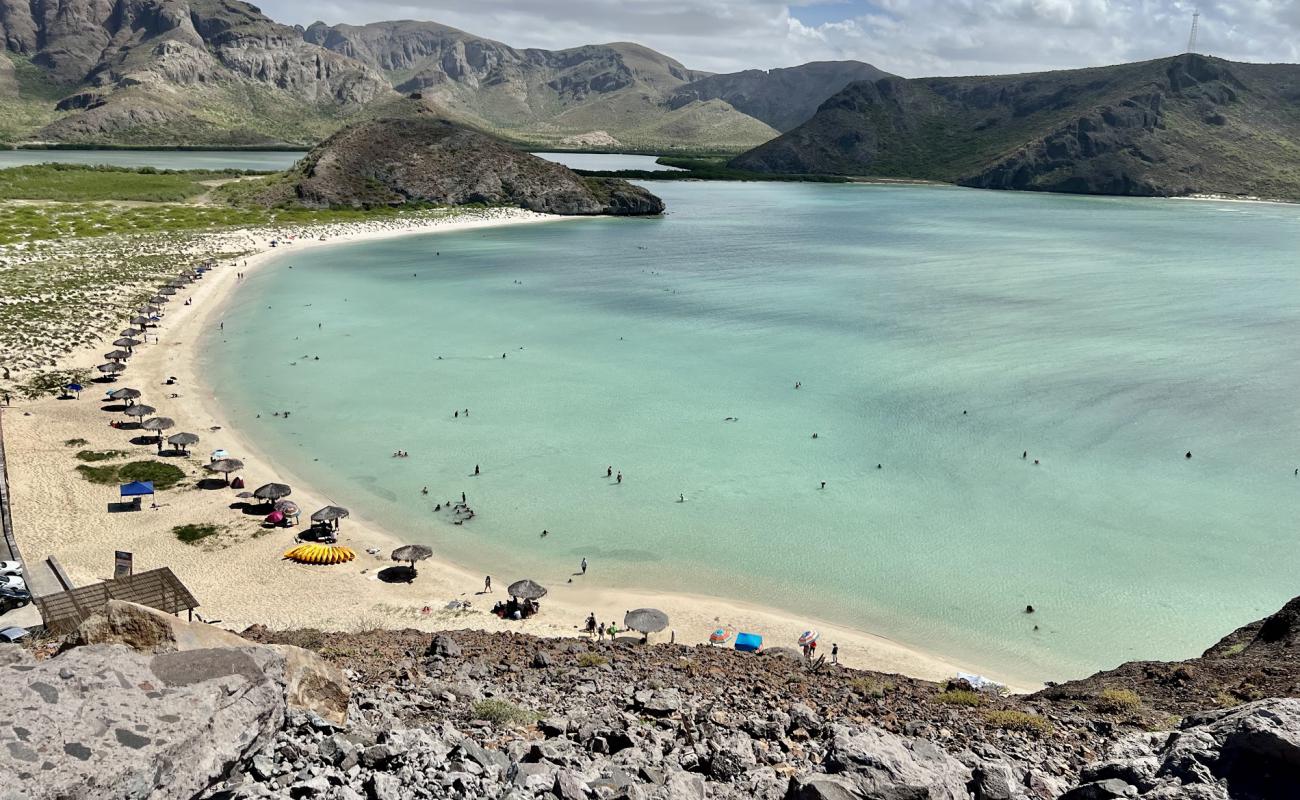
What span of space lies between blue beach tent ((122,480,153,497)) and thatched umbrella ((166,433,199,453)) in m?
5.41

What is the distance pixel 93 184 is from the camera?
14875 centimetres

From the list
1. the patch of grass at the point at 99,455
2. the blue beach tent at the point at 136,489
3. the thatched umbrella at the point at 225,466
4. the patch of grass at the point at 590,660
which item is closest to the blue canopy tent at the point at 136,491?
the blue beach tent at the point at 136,489

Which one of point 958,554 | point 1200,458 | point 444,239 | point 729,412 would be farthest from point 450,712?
point 444,239

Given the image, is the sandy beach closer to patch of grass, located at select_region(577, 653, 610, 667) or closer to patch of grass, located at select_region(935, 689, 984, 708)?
patch of grass, located at select_region(577, 653, 610, 667)

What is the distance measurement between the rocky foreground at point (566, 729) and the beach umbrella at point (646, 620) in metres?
6.64

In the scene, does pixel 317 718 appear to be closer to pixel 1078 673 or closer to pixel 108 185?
pixel 1078 673

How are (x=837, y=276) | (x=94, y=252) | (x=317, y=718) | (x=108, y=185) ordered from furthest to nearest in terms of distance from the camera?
(x=108, y=185)
(x=837, y=276)
(x=94, y=252)
(x=317, y=718)

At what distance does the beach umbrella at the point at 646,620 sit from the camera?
1077 inches

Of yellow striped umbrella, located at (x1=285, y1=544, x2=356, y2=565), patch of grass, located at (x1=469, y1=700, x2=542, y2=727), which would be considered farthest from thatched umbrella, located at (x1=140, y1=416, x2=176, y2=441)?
patch of grass, located at (x1=469, y1=700, x2=542, y2=727)

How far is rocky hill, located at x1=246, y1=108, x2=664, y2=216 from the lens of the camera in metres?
158

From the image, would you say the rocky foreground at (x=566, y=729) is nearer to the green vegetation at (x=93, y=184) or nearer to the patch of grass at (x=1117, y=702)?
the patch of grass at (x=1117, y=702)

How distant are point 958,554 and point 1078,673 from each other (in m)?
8.15

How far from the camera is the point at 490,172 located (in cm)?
16650

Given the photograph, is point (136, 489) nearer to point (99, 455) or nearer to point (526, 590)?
point (99, 455)
